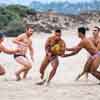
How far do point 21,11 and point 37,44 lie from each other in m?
14.7

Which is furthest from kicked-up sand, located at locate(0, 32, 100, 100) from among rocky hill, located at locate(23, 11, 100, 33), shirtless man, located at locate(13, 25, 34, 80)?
rocky hill, located at locate(23, 11, 100, 33)

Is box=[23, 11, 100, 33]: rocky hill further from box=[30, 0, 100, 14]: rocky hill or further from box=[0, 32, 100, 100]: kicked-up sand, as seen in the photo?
box=[0, 32, 100, 100]: kicked-up sand

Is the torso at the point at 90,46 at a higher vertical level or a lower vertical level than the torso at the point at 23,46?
higher

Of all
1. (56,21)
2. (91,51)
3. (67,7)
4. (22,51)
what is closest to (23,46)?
(22,51)

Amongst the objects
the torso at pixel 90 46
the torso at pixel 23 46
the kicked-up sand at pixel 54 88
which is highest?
the torso at pixel 90 46

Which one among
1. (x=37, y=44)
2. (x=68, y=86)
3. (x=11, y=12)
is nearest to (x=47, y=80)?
(x=68, y=86)

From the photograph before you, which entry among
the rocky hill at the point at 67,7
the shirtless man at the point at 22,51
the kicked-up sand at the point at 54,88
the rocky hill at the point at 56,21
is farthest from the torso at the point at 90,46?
the rocky hill at the point at 67,7

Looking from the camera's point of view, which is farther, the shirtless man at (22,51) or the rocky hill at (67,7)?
the rocky hill at (67,7)

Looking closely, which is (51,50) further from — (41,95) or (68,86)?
(41,95)

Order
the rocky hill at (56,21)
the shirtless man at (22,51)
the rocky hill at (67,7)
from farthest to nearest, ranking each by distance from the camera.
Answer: the rocky hill at (67,7) < the rocky hill at (56,21) < the shirtless man at (22,51)

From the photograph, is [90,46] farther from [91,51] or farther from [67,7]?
[67,7]

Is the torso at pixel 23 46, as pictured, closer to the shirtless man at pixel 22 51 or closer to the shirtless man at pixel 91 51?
the shirtless man at pixel 22 51

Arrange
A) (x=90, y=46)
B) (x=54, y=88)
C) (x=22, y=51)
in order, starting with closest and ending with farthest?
(x=54, y=88), (x=90, y=46), (x=22, y=51)

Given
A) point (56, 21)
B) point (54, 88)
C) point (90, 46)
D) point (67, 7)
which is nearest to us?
point (54, 88)
